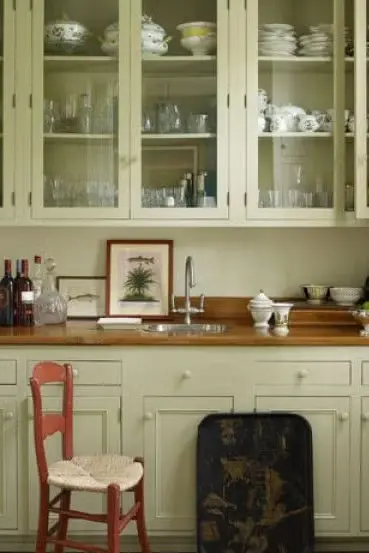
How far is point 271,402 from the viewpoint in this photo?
10.0ft

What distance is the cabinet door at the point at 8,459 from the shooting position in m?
3.05

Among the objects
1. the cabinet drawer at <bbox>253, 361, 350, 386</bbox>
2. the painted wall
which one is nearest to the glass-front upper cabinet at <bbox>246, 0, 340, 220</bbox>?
the painted wall

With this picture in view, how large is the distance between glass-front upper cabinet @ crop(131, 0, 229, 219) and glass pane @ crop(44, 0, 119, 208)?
109 mm

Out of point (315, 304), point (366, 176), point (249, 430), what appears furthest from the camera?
point (315, 304)

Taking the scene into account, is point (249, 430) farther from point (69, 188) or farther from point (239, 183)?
point (69, 188)

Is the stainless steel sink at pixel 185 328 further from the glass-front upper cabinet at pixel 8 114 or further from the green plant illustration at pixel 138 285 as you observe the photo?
the glass-front upper cabinet at pixel 8 114

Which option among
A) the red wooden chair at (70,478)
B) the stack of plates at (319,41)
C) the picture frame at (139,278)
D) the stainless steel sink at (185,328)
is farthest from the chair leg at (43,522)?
the stack of plates at (319,41)

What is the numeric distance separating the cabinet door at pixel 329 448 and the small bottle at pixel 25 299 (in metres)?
1.07

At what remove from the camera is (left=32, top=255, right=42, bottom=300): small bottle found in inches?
138

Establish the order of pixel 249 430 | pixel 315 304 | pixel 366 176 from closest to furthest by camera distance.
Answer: pixel 249 430
pixel 366 176
pixel 315 304

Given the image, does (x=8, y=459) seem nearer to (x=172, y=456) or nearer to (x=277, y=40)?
(x=172, y=456)

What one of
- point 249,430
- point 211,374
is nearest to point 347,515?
point 249,430

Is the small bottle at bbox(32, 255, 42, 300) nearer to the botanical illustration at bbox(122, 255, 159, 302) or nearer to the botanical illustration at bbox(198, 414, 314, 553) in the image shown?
the botanical illustration at bbox(122, 255, 159, 302)

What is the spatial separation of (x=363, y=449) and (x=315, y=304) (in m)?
0.73
